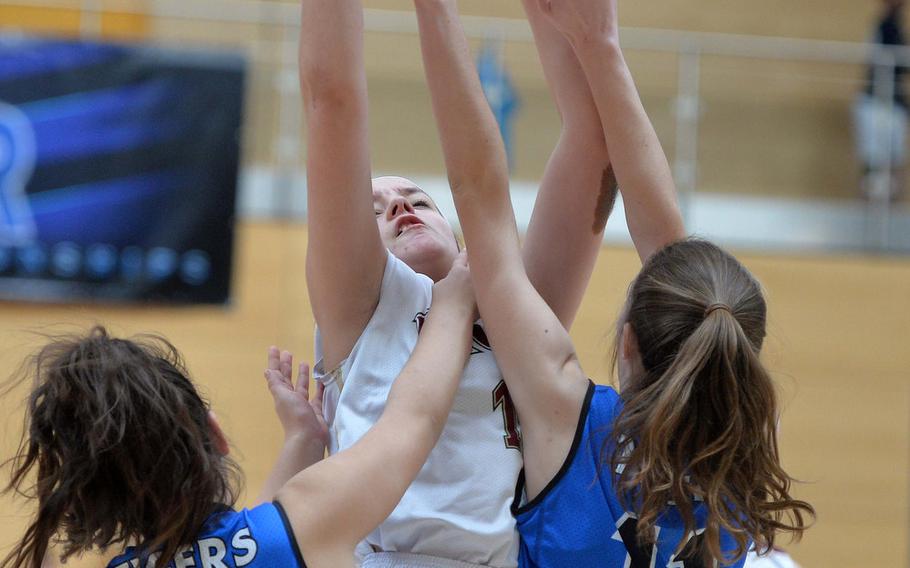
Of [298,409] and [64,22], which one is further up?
[64,22]

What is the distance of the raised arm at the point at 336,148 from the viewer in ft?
5.71

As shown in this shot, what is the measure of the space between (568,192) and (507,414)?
393 millimetres

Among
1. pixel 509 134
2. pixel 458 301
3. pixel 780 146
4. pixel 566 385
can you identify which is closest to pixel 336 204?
pixel 458 301

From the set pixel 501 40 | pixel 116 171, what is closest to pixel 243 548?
pixel 501 40

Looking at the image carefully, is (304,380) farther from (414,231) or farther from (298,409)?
(414,231)

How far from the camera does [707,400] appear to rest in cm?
167

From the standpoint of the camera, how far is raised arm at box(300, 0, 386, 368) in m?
1.74

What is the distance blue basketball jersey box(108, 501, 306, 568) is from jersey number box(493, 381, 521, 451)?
368 millimetres

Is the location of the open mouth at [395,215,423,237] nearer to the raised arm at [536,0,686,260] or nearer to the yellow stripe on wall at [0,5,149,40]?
the raised arm at [536,0,686,260]

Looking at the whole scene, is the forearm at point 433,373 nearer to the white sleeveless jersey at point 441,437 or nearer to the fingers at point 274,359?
the white sleeveless jersey at point 441,437

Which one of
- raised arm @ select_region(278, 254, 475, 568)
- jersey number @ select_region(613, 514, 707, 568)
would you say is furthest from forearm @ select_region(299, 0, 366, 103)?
jersey number @ select_region(613, 514, 707, 568)

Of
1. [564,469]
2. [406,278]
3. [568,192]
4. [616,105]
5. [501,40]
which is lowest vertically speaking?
[564,469]

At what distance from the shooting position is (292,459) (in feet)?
6.30

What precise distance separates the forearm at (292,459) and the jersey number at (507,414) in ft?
1.06
